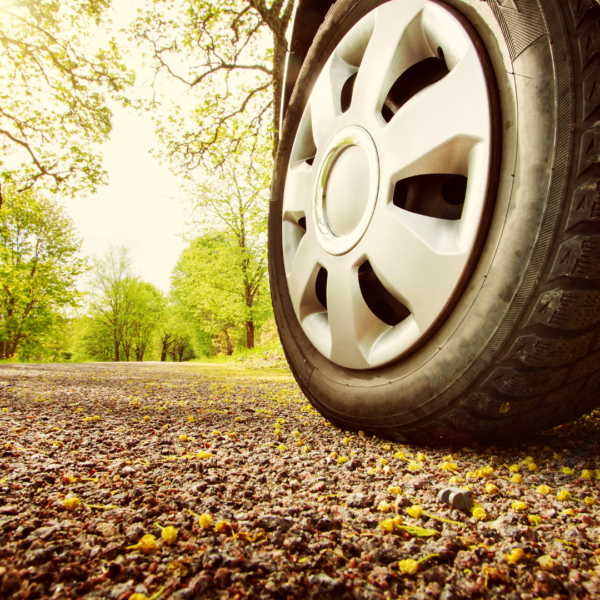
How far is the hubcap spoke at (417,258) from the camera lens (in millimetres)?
1325

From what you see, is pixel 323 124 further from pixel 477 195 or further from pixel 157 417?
pixel 157 417

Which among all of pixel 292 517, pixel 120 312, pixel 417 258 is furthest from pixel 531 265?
pixel 120 312

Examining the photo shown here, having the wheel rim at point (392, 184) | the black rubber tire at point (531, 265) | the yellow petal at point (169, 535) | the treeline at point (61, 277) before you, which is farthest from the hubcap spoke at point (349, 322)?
the treeline at point (61, 277)

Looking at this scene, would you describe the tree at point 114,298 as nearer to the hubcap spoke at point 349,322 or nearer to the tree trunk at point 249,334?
the tree trunk at point 249,334

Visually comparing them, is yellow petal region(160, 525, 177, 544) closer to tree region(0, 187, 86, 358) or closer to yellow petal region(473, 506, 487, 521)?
yellow petal region(473, 506, 487, 521)

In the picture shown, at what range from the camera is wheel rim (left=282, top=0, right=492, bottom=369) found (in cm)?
132

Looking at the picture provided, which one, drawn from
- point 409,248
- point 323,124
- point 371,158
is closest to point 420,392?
point 409,248

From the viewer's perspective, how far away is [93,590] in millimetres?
671

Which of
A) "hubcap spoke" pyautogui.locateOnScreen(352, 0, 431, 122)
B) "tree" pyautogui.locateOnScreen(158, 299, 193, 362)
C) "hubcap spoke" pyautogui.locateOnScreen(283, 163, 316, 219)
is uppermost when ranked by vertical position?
"hubcap spoke" pyautogui.locateOnScreen(352, 0, 431, 122)

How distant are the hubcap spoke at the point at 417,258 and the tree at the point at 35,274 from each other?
2631 cm

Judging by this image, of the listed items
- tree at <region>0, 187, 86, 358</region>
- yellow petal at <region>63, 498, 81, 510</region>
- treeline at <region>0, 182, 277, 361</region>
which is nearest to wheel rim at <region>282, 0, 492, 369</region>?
yellow petal at <region>63, 498, 81, 510</region>

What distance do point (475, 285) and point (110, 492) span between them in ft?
4.34

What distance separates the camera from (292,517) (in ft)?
3.19

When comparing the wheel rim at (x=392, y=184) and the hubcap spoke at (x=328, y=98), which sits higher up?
the hubcap spoke at (x=328, y=98)
